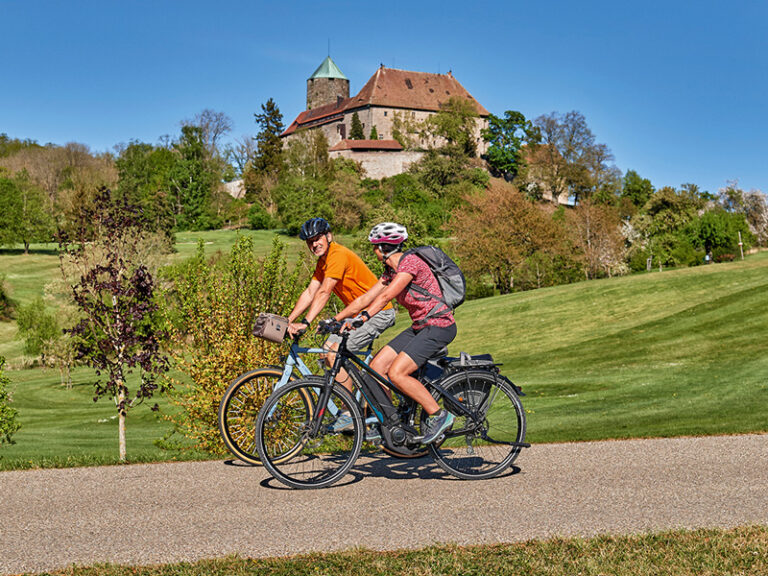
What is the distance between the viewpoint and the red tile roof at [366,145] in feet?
415

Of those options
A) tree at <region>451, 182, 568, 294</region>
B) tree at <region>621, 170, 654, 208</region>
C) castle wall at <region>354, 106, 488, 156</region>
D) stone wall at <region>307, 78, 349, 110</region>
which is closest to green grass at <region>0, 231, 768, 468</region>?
tree at <region>451, 182, 568, 294</region>

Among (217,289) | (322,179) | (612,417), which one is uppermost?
(322,179)

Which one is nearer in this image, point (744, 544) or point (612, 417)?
point (744, 544)

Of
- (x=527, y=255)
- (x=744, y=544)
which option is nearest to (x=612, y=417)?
(x=744, y=544)

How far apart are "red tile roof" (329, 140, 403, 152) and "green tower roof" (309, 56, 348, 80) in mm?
29581

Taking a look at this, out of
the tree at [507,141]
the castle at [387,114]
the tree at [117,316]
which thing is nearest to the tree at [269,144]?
the castle at [387,114]

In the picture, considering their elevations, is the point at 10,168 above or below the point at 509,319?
above

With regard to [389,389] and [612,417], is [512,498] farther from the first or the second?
[612,417]

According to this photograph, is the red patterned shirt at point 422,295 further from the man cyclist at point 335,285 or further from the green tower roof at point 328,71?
the green tower roof at point 328,71

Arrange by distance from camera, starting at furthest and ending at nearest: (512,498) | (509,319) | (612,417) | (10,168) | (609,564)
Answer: (10,168)
(509,319)
(612,417)
(512,498)
(609,564)

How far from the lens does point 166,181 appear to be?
106 metres

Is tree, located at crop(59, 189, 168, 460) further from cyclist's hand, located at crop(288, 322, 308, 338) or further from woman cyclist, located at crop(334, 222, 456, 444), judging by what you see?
woman cyclist, located at crop(334, 222, 456, 444)

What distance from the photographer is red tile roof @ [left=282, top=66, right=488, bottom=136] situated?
→ 5320 inches

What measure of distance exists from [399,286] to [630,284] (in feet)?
129
